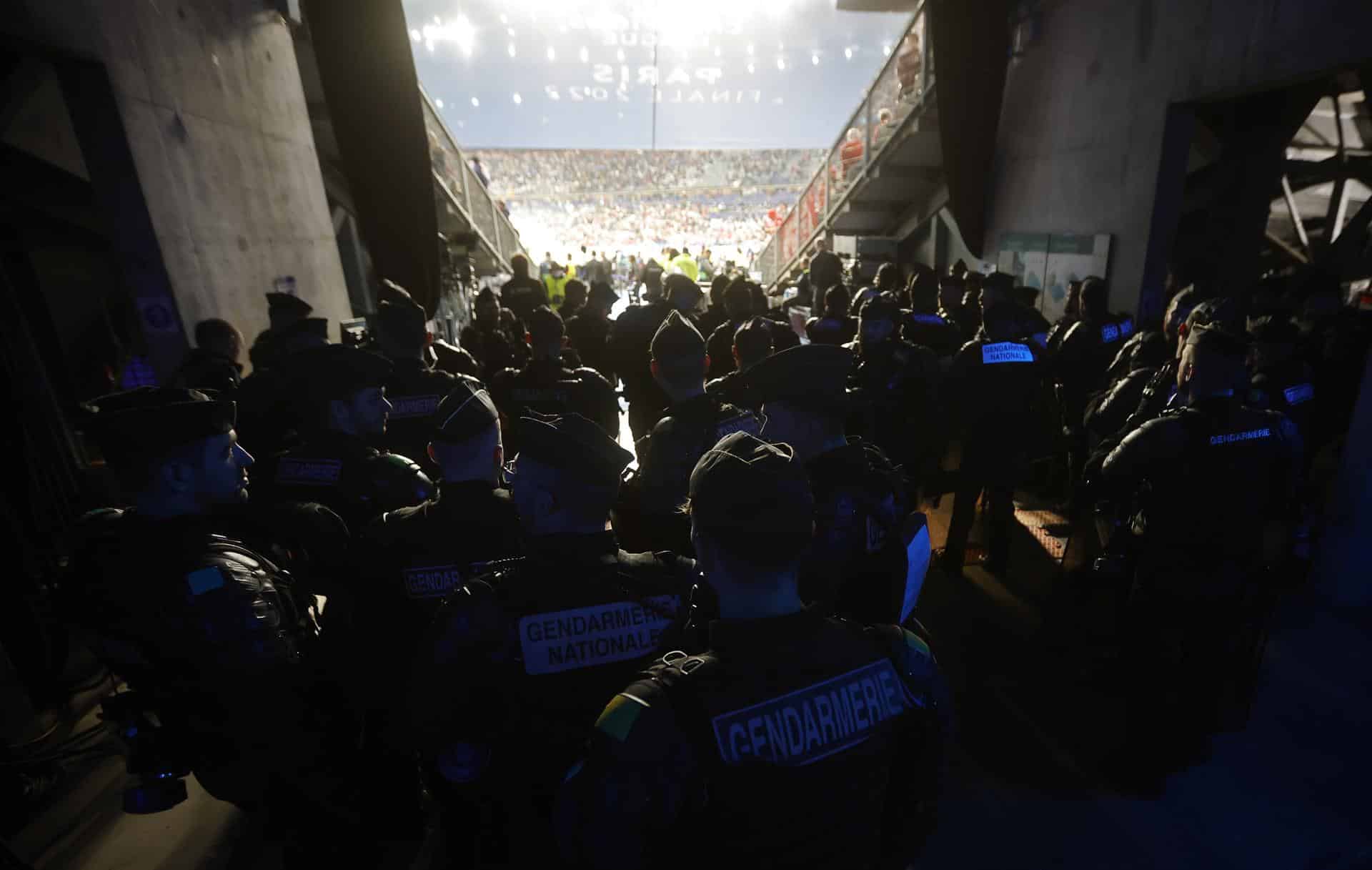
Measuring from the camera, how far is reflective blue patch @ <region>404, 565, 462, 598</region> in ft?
6.57

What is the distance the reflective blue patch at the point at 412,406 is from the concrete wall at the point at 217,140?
104 inches

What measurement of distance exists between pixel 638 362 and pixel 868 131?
277 inches

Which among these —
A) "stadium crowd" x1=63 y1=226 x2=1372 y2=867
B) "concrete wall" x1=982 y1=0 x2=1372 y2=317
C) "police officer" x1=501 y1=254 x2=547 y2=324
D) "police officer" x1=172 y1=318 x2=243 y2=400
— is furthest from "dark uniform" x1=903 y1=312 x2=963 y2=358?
"police officer" x1=172 y1=318 x2=243 y2=400

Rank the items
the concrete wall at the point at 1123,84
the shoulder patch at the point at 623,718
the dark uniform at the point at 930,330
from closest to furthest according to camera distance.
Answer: the shoulder patch at the point at 623,718
the concrete wall at the point at 1123,84
the dark uniform at the point at 930,330

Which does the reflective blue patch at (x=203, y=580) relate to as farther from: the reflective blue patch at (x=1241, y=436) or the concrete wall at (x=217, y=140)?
the concrete wall at (x=217, y=140)

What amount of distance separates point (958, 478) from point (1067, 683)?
1.44 meters

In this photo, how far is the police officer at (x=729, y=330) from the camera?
18.7 feet

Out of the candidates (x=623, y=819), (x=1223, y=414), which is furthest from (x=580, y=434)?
(x=1223, y=414)

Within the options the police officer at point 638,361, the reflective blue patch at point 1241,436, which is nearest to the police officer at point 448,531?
the reflective blue patch at point 1241,436

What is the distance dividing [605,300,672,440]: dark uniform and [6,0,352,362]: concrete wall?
3424 mm

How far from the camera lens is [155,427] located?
186 centimetres

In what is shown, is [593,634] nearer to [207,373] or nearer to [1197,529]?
[1197,529]

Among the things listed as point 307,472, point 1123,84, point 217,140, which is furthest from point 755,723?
point 1123,84

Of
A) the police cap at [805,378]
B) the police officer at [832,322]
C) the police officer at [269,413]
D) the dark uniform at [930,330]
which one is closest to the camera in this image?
the police cap at [805,378]
